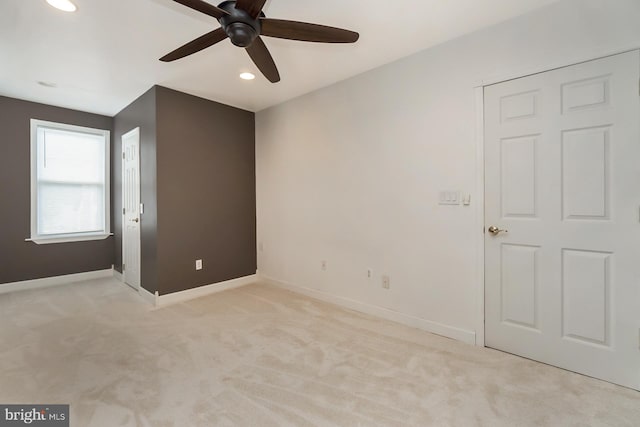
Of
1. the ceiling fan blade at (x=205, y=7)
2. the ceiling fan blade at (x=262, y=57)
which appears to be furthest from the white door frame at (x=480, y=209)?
the ceiling fan blade at (x=205, y=7)

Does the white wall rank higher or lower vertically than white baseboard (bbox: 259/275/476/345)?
higher

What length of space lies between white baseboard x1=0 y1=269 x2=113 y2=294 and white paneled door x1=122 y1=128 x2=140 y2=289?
0.67m

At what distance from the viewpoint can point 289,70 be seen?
3.01 meters

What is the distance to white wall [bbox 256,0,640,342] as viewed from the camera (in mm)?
2061

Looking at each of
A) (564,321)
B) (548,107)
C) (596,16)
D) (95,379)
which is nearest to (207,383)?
(95,379)

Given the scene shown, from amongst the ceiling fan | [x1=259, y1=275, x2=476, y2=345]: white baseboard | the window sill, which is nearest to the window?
the window sill

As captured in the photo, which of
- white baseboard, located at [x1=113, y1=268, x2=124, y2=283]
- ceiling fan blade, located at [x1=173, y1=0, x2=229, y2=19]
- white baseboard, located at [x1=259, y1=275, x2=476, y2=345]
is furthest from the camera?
white baseboard, located at [x1=113, y1=268, x2=124, y2=283]

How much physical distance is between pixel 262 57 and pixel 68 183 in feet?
13.3

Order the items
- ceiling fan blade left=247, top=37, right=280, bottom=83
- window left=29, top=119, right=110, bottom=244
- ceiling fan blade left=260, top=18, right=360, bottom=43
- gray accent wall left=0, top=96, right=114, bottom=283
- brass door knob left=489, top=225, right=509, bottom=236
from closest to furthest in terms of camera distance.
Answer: ceiling fan blade left=260, top=18, right=360, bottom=43 → ceiling fan blade left=247, top=37, right=280, bottom=83 → brass door knob left=489, top=225, right=509, bottom=236 → gray accent wall left=0, top=96, right=114, bottom=283 → window left=29, top=119, right=110, bottom=244

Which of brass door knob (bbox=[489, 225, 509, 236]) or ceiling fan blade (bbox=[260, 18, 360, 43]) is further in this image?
brass door knob (bbox=[489, 225, 509, 236])

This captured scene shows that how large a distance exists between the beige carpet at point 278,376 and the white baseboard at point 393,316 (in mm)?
81

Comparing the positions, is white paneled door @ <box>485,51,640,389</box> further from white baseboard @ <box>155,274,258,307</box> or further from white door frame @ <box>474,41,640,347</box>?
white baseboard @ <box>155,274,258,307</box>

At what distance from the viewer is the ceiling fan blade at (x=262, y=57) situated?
74.8 inches

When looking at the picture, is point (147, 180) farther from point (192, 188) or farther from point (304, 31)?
point (304, 31)
